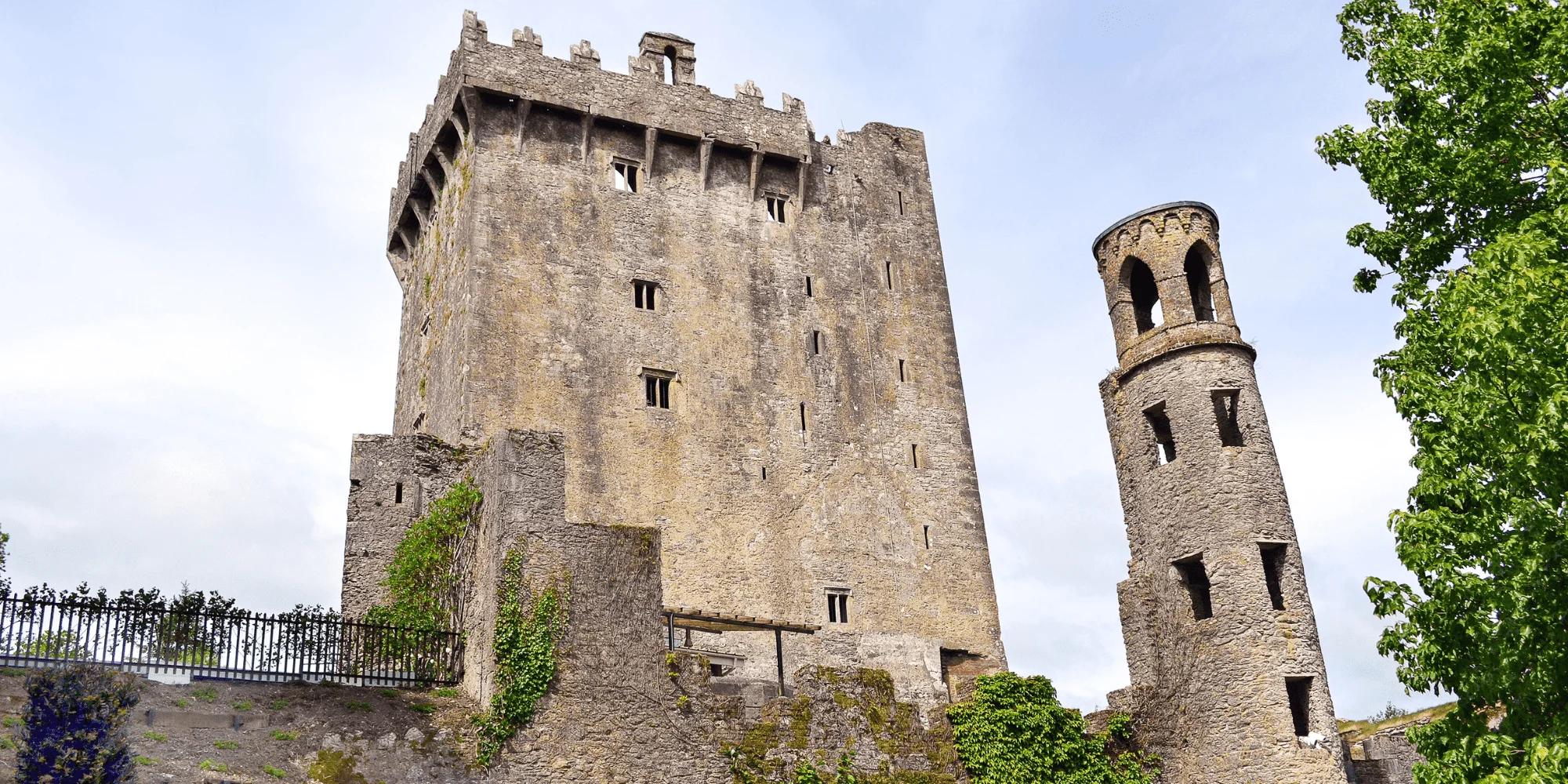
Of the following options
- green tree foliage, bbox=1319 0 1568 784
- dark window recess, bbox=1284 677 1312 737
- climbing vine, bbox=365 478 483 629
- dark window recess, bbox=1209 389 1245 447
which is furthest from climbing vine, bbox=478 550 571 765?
dark window recess, bbox=1209 389 1245 447

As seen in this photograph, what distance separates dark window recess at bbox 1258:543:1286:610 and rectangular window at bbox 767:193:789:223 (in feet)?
51.0

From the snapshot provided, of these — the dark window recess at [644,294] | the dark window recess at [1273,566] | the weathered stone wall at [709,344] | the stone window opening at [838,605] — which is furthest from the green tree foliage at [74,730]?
the dark window recess at [1273,566]

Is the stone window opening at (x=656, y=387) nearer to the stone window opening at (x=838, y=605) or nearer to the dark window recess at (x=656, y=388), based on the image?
the dark window recess at (x=656, y=388)

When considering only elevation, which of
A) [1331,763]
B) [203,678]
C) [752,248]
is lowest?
[1331,763]

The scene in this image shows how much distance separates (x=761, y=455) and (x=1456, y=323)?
18840 mm

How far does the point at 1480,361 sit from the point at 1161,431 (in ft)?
48.1

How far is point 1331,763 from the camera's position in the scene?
23.1m

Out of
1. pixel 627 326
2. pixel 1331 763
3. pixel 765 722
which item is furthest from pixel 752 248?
pixel 1331 763

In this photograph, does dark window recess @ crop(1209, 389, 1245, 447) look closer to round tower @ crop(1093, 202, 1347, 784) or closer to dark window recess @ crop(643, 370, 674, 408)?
round tower @ crop(1093, 202, 1347, 784)

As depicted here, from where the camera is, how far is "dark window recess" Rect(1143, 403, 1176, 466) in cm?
2705

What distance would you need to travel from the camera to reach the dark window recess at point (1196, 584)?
25.7m

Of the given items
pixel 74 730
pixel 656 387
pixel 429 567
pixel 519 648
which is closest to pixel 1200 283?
pixel 656 387

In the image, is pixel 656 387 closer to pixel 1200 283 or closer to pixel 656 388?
pixel 656 388

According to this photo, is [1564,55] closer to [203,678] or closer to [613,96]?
[203,678]
